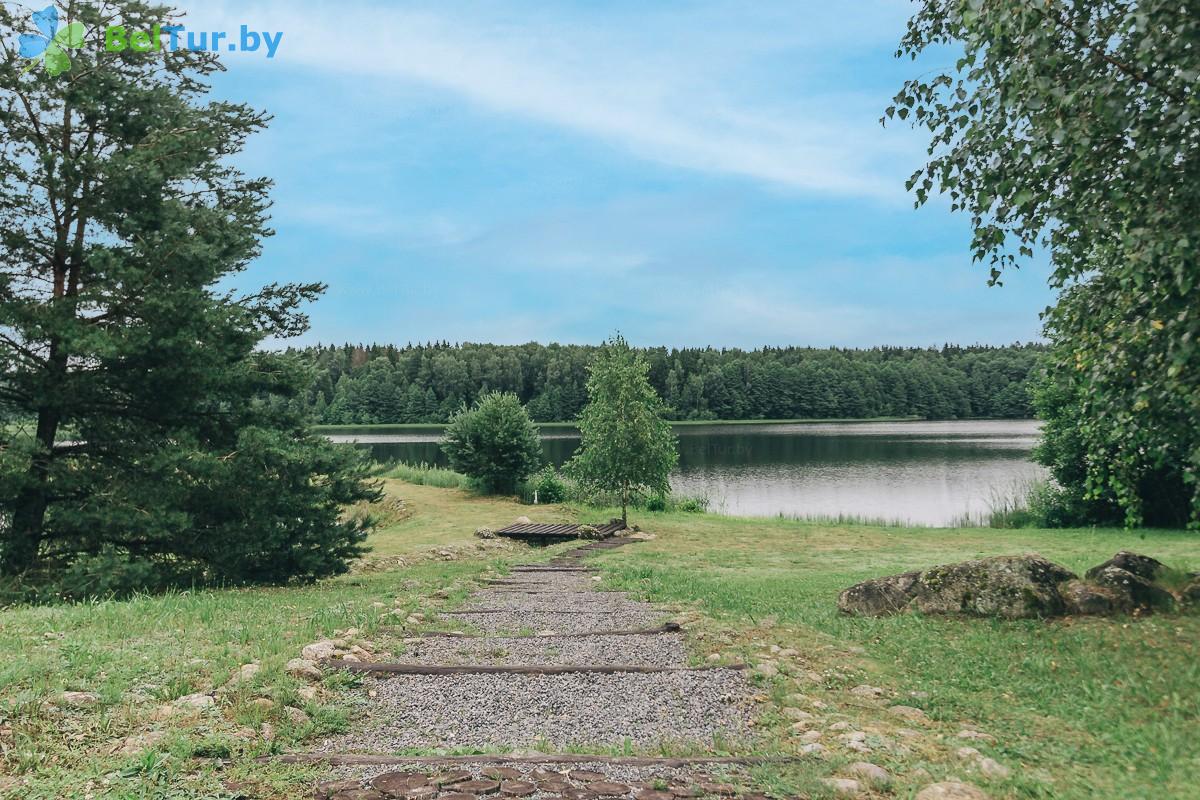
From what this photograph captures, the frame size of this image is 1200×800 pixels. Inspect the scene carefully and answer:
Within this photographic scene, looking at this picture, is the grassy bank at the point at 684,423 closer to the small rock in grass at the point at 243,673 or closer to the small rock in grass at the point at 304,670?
the small rock in grass at the point at 304,670

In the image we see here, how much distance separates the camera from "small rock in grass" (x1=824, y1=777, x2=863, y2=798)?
4.19 m

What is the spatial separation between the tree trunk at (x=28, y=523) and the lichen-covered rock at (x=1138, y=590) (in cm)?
1486

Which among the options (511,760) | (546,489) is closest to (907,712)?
(511,760)

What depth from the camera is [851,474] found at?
43.6 metres

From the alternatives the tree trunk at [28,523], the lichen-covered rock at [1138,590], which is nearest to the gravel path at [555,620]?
the lichen-covered rock at [1138,590]

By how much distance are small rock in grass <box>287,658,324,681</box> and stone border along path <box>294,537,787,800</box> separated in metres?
0.24

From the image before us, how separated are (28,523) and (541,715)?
34.9 ft

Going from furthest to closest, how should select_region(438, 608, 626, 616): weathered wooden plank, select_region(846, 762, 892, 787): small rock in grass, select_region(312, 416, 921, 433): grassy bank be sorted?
1. select_region(312, 416, 921, 433): grassy bank
2. select_region(438, 608, 626, 616): weathered wooden plank
3. select_region(846, 762, 892, 787): small rock in grass

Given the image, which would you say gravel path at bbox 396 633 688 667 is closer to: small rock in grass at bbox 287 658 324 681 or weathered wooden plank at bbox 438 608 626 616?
small rock in grass at bbox 287 658 324 681

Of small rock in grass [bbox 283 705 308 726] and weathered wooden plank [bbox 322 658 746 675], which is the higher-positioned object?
small rock in grass [bbox 283 705 308 726]

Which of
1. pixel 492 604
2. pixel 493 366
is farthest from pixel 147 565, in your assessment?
pixel 493 366

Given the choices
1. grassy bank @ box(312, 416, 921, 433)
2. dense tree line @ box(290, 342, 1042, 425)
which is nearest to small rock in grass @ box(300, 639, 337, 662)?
grassy bank @ box(312, 416, 921, 433)

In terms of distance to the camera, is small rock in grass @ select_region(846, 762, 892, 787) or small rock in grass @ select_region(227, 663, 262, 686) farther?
small rock in grass @ select_region(227, 663, 262, 686)

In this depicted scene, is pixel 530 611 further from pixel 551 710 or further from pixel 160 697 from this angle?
pixel 160 697
